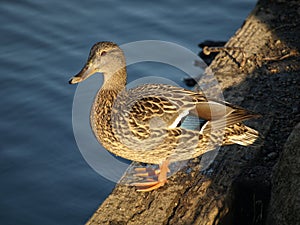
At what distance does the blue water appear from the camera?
596 centimetres

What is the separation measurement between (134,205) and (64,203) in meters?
1.84

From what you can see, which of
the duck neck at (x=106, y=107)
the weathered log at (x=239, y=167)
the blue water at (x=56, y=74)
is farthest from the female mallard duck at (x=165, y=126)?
the blue water at (x=56, y=74)

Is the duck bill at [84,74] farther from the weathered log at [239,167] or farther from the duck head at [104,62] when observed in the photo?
the weathered log at [239,167]

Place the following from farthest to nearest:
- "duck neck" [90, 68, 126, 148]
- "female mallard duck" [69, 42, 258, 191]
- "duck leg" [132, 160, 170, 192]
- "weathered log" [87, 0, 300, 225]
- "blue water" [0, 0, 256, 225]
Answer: "blue water" [0, 0, 256, 225], "duck neck" [90, 68, 126, 148], "female mallard duck" [69, 42, 258, 191], "duck leg" [132, 160, 170, 192], "weathered log" [87, 0, 300, 225]

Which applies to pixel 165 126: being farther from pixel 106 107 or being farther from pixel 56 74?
pixel 56 74

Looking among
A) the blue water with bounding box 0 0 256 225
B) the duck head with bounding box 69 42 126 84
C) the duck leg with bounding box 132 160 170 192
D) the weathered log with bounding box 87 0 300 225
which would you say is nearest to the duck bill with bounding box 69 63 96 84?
the duck head with bounding box 69 42 126 84

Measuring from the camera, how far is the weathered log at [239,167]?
13.4 feet

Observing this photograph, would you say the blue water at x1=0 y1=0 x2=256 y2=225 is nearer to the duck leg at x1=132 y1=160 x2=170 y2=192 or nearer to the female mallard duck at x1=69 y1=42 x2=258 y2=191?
the duck leg at x1=132 y1=160 x2=170 y2=192

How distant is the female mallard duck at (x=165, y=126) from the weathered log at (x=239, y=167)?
0.14 metres

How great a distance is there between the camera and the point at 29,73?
767 cm

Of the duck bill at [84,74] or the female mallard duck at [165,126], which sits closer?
the female mallard duck at [165,126]

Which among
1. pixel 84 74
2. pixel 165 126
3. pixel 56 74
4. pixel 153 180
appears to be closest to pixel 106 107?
pixel 84 74

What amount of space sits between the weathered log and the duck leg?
0.14ft

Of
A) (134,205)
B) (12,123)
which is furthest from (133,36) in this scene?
(134,205)
